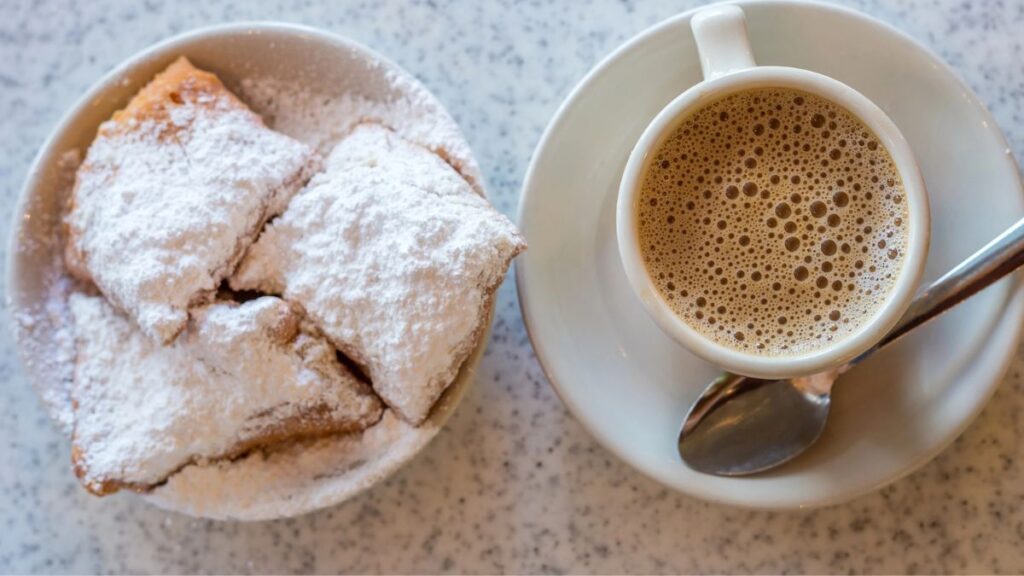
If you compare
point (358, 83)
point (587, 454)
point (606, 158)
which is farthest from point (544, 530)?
point (358, 83)

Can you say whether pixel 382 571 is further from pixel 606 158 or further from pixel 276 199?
pixel 606 158

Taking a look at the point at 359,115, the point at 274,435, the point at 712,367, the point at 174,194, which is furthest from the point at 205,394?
the point at 712,367

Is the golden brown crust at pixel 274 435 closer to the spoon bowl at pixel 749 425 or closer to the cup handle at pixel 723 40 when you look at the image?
the spoon bowl at pixel 749 425

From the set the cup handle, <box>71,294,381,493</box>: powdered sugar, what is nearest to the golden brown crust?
<box>71,294,381,493</box>: powdered sugar

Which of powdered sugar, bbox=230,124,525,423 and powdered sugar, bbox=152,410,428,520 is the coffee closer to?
powdered sugar, bbox=230,124,525,423

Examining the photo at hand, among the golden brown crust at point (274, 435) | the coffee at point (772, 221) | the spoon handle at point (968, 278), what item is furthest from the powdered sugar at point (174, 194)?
the spoon handle at point (968, 278)

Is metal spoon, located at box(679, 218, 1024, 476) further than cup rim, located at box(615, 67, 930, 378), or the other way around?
metal spoon, located at box(679, 218, 1024, 476)
